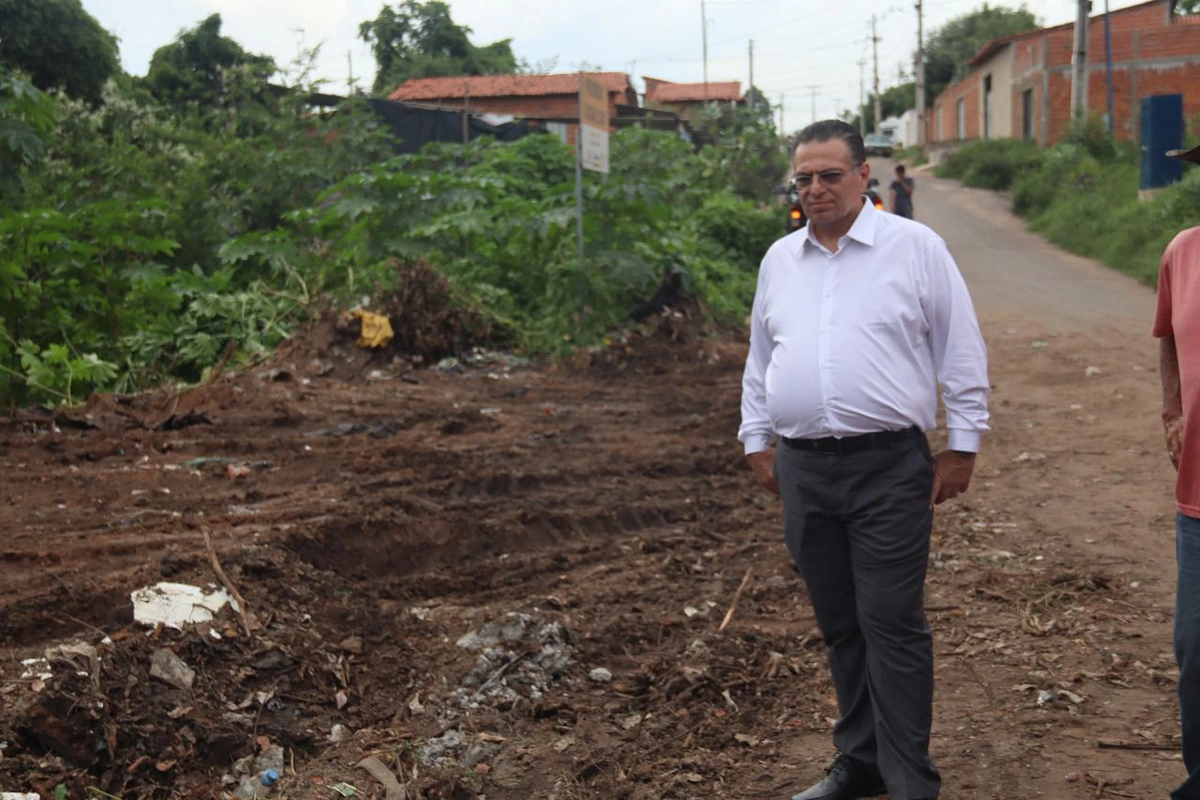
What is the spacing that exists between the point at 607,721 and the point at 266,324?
338 inches

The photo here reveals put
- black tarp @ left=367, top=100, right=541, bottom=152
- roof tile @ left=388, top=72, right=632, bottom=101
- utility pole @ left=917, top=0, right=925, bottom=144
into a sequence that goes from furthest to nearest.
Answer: utility pole @ left=917, top=0, right=925, bottom=144 < roof tile @ left=388, top=72, right=632, bottom=101 < black tarp @ left=367, top=100, right=541, bottom=152

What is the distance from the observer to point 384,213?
509 inches

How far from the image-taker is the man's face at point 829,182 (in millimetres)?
3334

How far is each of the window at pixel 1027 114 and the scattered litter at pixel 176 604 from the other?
122 ft

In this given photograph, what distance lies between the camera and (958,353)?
10.8ft

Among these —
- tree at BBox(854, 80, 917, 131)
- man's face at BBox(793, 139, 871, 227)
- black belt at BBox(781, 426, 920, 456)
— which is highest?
tree at BBox(854, 80, 917, 131)

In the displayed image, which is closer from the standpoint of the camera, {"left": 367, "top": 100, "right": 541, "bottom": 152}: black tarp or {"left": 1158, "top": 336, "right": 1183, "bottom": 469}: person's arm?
{"left": 1158, "top": 336, "right": 1183, "bottom": 469}: person's arm

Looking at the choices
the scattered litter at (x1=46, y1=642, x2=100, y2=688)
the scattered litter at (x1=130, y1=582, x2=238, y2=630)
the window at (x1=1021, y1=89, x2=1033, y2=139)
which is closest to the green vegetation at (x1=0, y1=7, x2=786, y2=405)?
the scattered litter at (x1=130, y1=582, x2=238, y2=630)

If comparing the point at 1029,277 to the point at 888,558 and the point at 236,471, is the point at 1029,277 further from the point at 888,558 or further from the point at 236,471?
the point at 888,558

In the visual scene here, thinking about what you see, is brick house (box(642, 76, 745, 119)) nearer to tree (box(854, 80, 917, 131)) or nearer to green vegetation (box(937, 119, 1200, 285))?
tree (box(854, 80, 917, 131))

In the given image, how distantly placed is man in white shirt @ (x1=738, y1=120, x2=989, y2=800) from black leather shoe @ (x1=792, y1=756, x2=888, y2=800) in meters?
0.25

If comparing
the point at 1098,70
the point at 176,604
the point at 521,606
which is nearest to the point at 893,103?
the point at 1098,70

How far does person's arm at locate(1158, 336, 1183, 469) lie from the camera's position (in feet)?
9.74

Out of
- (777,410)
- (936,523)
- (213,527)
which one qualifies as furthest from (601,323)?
(777,410)
